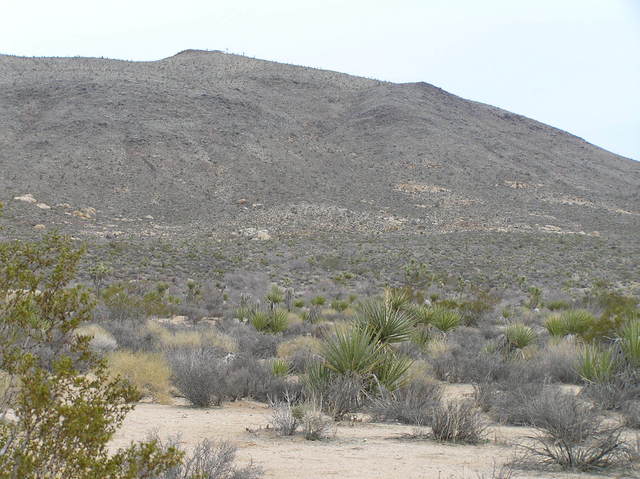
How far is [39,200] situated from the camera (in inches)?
1800

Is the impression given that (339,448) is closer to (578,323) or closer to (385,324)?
(385,324)

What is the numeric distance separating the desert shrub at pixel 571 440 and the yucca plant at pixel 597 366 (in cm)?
252

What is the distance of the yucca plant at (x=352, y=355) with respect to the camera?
9023mm

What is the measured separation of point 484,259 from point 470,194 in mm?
21603

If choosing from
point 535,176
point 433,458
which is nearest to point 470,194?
point 535,176

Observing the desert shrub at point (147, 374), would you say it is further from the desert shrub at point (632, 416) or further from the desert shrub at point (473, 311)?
the desert shrub at point (473, 311)

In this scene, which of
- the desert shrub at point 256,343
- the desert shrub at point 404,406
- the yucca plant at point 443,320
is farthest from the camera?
the yucca plant at point 443,320

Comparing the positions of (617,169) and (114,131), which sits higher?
(617,169)

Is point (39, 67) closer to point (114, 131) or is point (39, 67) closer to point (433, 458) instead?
point (114, 131)

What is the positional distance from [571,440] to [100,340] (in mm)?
9134

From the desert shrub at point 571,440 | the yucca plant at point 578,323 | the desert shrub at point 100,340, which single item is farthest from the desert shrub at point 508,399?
the desert shrub at point 100,340

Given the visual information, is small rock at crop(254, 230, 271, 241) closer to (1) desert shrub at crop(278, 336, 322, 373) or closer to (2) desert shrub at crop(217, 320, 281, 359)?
(2) desert shrub at crop(217, 320, 281, 359)

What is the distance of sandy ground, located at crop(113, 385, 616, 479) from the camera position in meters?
5.91

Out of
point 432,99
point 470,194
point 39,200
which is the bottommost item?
point 39,200
